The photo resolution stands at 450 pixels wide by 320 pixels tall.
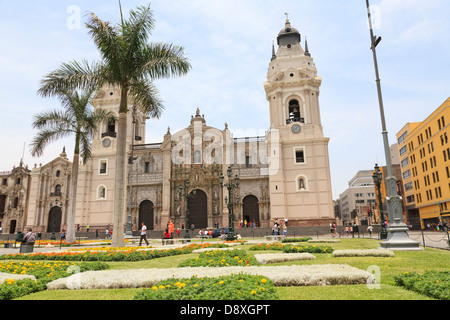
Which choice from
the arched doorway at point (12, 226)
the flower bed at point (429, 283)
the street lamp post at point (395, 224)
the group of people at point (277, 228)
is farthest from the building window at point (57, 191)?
the flower bed at point (429, 283)

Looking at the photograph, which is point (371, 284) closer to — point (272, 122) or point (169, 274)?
point (169, 274)

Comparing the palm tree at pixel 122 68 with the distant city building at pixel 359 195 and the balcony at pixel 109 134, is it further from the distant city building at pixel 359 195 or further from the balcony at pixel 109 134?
the distant city building at pixel 359 195

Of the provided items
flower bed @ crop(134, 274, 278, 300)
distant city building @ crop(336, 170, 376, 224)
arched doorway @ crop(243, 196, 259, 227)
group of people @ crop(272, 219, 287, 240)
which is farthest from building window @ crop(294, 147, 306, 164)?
distant city building @ crop(336, 170, 376, 224)

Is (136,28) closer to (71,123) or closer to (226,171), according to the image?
(71,123)

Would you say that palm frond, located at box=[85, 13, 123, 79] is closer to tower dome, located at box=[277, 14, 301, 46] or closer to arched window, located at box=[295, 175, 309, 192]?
arched window, located at box=[295, 175, 309, 192]

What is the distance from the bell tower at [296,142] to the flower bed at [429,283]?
30.7 meters

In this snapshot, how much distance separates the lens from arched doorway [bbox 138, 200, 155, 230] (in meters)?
40.8

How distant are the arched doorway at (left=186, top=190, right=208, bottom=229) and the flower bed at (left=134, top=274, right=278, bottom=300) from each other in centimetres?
3488

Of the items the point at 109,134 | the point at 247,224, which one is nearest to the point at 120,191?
the point at 247,224
